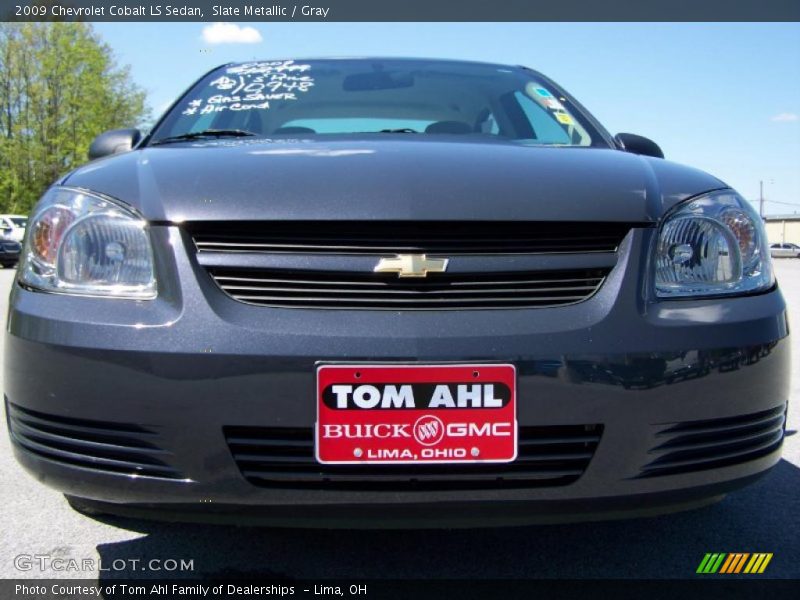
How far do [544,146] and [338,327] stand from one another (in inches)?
39.2

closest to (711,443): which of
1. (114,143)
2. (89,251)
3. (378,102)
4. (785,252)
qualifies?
(89,251)

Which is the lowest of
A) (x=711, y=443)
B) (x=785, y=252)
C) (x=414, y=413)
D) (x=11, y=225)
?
(x=785, y=252)

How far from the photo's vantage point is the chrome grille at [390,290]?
159 cm

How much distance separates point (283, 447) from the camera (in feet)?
5.03

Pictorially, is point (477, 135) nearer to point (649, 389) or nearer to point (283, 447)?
point (649, 389)

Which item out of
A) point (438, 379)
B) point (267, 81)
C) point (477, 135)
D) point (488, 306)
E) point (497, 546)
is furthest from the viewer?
point (267, 81)

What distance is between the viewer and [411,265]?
5.24ft

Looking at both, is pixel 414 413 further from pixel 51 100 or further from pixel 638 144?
pixel 51 100

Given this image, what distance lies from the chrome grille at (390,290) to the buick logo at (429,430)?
0.23 metres

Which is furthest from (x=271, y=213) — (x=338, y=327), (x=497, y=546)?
(x=497, y=546)

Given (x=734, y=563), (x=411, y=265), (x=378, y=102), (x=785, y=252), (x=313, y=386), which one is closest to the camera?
(x=313, y=386)

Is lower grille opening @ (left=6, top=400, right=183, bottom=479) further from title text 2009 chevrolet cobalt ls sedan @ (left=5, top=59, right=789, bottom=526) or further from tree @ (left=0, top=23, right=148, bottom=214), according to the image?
tree @ (left=0, top=23, right=148, bottom=214)

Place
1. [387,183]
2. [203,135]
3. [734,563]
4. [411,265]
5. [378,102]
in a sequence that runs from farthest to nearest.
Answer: [378,102] < [203,135] < [734,563] < [387,183] < [411,265]

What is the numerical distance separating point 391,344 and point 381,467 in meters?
0.24
